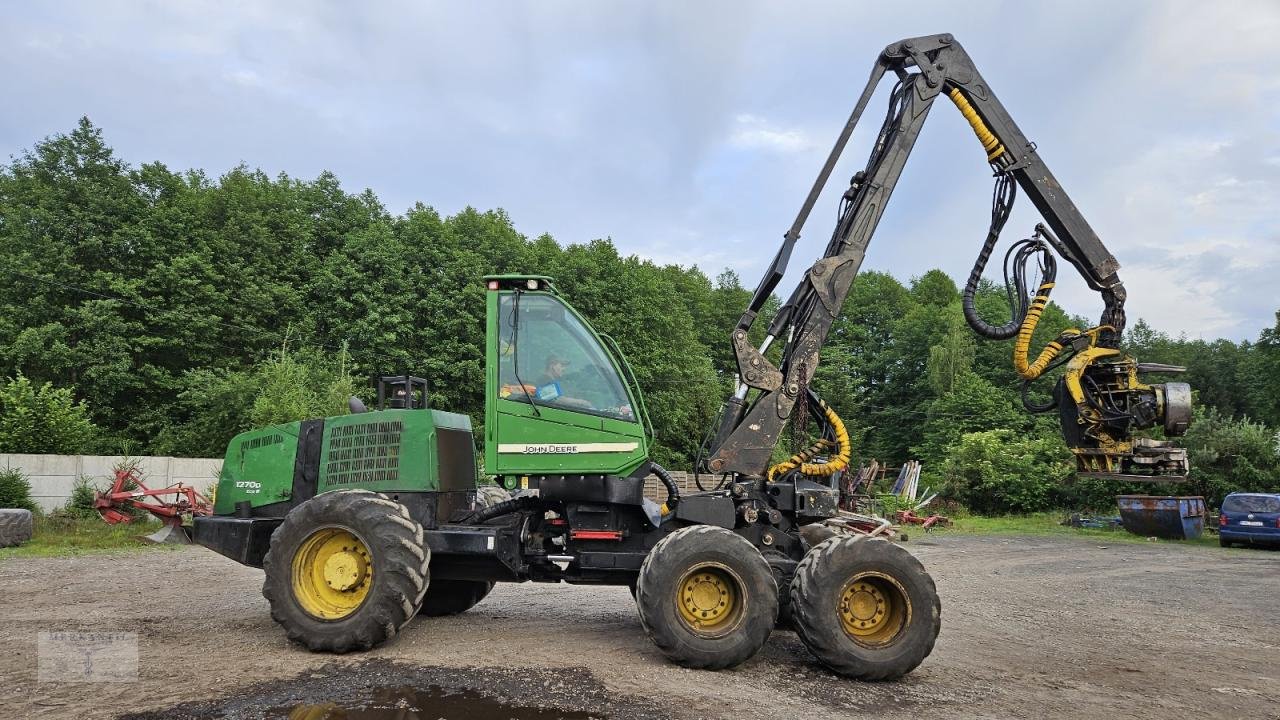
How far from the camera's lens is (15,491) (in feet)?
54.0

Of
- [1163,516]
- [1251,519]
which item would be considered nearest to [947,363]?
[1163,516]

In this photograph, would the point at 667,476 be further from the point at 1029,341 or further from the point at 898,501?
the point at 898,501

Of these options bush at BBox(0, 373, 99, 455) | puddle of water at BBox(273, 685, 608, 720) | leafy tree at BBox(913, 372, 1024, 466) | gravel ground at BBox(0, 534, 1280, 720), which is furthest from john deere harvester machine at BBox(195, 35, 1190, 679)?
leafy tree at BBox(913, 372, 1024, 466)

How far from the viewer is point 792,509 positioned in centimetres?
750

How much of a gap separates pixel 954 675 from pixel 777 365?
11.0 ft

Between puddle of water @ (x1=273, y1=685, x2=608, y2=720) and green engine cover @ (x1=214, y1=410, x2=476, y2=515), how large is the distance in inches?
93.5

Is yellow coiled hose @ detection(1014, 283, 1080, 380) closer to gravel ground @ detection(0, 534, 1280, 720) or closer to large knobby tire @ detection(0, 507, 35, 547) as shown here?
gravel ground @ detection(0, 534, 1280, 720)

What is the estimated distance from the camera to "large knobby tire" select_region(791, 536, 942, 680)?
20.9 feet

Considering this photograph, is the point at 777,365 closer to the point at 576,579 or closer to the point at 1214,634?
the point at 576,579

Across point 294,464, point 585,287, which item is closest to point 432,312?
point 585,287

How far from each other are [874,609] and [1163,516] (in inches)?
827

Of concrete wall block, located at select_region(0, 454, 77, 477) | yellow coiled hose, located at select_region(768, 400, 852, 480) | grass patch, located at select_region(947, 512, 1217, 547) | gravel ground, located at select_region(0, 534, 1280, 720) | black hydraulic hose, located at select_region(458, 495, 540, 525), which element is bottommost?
grass patch, located at select_region(947, 512, 1217, 547)

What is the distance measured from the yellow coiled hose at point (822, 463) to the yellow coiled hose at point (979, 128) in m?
3.28

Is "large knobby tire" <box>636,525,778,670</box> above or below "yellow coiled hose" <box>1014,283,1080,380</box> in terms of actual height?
below
